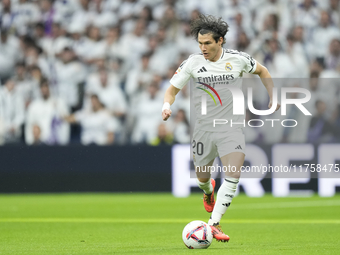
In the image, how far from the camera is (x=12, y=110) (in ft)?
44.8

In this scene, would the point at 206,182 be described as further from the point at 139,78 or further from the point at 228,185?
the point at 139,78

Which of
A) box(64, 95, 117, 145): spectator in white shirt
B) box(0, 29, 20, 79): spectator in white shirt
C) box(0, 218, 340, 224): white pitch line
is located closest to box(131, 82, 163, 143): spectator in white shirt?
box(64, 95, 117, 145): spectator in white shirt

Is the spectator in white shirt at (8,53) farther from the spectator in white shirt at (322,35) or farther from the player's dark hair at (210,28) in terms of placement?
the player's dark hair at (210,28)

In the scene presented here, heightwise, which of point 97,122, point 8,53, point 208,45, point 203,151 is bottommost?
point 97,122

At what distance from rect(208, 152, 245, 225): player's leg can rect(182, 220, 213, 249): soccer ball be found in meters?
0.34

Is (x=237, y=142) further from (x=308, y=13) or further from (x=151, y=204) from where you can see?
(x=308, y=13)

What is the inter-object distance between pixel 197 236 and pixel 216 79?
1739 millimetres

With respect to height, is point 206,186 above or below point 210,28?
below

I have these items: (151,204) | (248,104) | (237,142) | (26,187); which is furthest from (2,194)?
(237,142)

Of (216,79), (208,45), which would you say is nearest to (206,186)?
(216,79)

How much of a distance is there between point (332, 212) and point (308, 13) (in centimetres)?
622

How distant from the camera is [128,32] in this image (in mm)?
14711

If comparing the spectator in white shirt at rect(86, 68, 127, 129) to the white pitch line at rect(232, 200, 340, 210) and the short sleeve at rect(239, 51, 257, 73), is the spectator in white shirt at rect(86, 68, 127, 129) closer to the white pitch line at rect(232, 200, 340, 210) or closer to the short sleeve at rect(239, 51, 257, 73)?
the white pitch line at rect(232, 200, 340, 210)

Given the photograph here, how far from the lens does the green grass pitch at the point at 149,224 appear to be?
5867 millimetres
